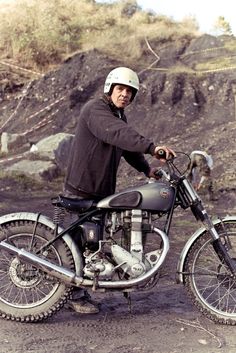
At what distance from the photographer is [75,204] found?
450 cm

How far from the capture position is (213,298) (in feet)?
15.6

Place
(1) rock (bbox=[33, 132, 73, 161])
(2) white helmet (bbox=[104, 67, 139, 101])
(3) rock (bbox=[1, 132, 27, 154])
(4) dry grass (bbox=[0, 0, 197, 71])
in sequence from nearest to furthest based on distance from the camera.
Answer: (2) white helmet (bbox=[104, 67, 139, 101]), (1) rock (bbox=[33, 132, 73, 161]), (3) rock (bbox=[1, 132, 27, 154]), (4) dry grass (bbox=[0, 0, 197, 71])

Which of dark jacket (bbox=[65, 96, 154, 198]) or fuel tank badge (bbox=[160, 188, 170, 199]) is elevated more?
dark jacket (bbox=[65, 96, 154, 198])

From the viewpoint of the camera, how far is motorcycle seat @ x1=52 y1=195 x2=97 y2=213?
14.7ft

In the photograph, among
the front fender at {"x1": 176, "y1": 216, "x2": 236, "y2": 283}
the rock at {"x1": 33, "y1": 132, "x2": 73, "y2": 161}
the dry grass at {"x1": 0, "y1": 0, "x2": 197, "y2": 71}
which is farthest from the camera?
Answer: the dry grass at {"x1": 0, "y1": 0, "x2": 197, "y2": 71}

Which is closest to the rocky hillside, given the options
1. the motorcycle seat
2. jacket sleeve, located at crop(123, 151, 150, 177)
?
jacket sleeve, located at crop(123, 151, 150, 177)

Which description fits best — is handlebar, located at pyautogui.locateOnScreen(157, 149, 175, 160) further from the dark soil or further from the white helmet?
the dark soil

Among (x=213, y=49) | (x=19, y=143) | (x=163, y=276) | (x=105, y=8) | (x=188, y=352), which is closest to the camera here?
(x=188, y=352)

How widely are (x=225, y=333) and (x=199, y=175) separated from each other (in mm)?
7332

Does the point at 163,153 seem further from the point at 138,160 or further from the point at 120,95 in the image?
the point at 138,160

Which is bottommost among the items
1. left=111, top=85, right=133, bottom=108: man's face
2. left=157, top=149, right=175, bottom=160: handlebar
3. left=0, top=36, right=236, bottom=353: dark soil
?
left=0, top=36, right=236, bottom=353: dark soil

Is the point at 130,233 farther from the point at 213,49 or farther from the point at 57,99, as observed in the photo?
the point at 213,49

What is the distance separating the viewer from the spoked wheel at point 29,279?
4.49m

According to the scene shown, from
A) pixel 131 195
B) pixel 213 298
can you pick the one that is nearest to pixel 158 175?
pixel 131 195
